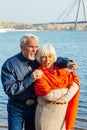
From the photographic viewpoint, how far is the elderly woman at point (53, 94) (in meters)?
3.62

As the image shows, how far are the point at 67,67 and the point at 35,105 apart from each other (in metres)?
0.46

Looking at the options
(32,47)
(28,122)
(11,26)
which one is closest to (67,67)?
(32,47)

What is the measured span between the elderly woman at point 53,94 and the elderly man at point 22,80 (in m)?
0.07

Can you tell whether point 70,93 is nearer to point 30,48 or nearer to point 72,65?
point 72,65

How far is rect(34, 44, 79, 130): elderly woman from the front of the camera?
3617 mm

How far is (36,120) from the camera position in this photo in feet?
12.3

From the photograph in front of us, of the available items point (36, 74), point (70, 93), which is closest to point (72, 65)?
point (70, 93)

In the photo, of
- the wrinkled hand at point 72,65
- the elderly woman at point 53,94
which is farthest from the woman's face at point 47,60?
the wrinkled hand at point 72,65

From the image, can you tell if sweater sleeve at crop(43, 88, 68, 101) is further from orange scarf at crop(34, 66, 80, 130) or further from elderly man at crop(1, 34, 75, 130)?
elderly man at crop(1, 34, 75, 130)

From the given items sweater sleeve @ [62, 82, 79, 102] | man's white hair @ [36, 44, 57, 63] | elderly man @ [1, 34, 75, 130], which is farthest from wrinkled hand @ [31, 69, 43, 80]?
sweater sleeve @ [62, 82, 79, 102]

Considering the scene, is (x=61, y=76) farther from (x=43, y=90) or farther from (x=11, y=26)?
(x=11, y=26)

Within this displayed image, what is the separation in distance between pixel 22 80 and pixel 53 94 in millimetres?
301

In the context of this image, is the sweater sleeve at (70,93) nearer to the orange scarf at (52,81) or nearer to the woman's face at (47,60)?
the orange scarf at (52,81)

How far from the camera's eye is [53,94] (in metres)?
3.63
